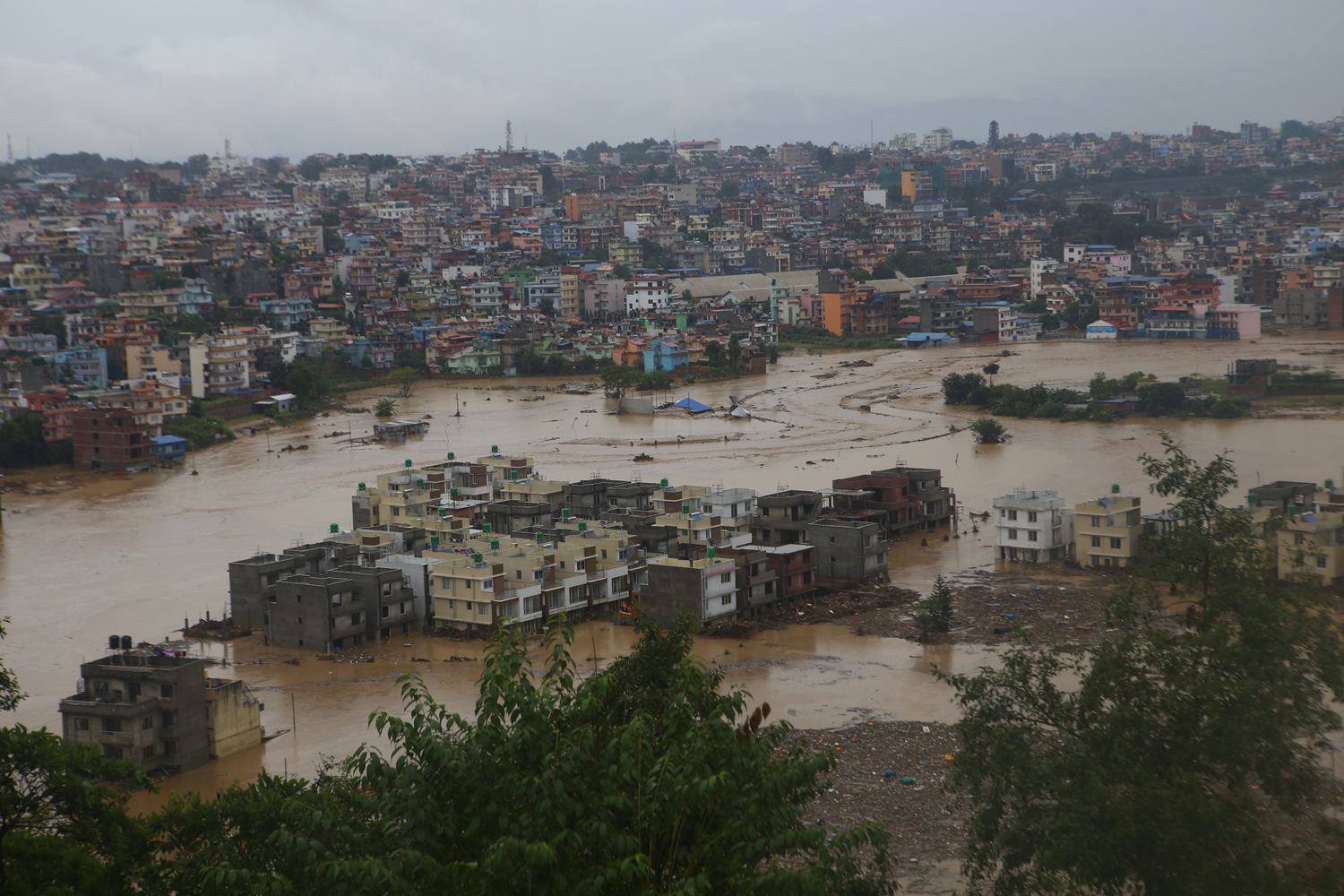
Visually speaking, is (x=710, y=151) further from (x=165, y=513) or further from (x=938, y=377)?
(x=165, y=513)

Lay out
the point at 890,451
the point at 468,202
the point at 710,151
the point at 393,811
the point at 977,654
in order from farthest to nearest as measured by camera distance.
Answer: the point at 710,151 → the point at 468,202 → the point at 890,451 → the point at 977,654 → the point at 393,811

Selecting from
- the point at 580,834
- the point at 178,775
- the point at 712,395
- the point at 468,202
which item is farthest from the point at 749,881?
the point at 468,202

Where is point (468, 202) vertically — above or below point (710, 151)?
below

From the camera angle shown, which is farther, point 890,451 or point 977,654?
point 890,451

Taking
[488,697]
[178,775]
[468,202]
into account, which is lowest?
[178,775]

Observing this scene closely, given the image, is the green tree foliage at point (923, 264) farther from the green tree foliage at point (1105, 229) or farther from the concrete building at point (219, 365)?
the concrete building at point (219, 365)

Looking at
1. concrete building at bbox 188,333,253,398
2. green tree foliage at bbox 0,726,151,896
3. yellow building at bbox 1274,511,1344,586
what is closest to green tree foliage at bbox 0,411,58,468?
concrete building at bbox 188,333,253,398

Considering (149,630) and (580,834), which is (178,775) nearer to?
(149,630)

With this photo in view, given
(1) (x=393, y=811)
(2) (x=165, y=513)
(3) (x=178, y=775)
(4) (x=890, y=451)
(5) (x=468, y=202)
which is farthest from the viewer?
(5) (x=468, y=202)

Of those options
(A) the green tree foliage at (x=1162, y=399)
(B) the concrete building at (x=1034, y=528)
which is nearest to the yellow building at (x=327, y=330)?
(A) the green tree foliage at (x=1162, y=399)
